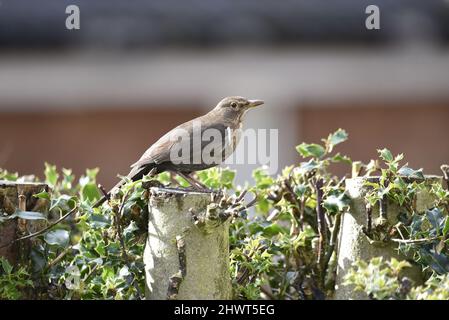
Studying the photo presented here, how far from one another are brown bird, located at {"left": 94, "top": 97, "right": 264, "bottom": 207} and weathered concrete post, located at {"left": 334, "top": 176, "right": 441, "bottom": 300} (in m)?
0.68

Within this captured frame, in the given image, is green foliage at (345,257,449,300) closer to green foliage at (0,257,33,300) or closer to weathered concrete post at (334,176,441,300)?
weathered concrete post at (334,176,441,300)

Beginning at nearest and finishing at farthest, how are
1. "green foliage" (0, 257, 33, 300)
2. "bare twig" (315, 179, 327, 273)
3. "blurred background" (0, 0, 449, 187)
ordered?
"green foliage" (0, 257, 33, 300) < "bare twig" (315, 179, 327, 273) < "blurred background" (0, 0, 449, 187)

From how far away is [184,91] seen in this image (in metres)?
7.65

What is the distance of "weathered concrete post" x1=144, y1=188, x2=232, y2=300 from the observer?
104 inches

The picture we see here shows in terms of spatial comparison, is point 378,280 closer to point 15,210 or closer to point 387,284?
point 387,284

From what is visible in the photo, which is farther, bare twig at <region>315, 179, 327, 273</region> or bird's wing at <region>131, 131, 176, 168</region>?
bird's wing at <region>131, 131, 176, 168</region>

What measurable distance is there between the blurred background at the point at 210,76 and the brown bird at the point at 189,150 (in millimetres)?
3907

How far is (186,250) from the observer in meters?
2.65

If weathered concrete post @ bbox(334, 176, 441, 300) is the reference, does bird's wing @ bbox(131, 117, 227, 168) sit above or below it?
above

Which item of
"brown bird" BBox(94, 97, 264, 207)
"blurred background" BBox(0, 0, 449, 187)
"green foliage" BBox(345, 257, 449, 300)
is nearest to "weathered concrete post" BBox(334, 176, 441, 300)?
"green foliage" BBox(345, 257, 449, 300)

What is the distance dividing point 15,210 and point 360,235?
1205mm

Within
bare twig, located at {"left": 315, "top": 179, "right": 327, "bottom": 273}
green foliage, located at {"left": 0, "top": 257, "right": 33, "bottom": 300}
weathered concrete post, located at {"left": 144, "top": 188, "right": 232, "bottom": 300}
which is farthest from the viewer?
bare twig, located at {"left": 315, "top": 179, "right": 327, "bottom": 273}

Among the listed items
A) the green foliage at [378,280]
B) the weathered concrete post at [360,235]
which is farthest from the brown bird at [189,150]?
the green foliage at [378,280]
